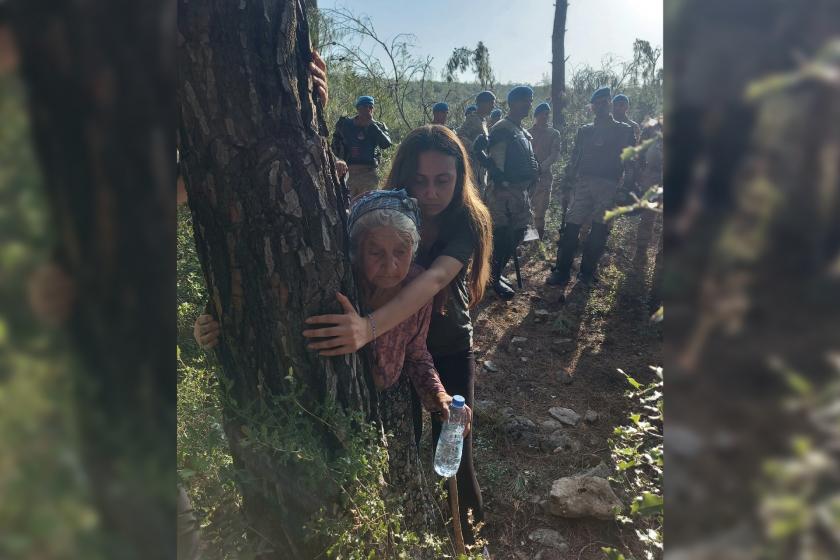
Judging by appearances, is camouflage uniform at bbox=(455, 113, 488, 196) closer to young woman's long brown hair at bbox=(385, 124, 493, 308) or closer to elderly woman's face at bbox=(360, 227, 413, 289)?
young woman's long brown hair at bbox=(385, 124, 493, 308)

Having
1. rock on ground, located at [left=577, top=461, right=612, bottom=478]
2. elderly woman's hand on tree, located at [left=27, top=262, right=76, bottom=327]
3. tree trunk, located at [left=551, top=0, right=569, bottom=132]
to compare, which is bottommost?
rock on ground, located at [left=577, top=461, right=612, bottom=478]

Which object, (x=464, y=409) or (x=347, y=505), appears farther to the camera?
(x=464, y=409)

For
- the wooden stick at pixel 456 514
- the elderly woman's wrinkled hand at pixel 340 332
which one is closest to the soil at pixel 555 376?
the wooden stick at pixel 456 514

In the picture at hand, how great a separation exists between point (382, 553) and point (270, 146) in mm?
1152

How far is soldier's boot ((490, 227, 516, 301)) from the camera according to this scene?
227 inches

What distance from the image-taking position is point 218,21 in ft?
3.86

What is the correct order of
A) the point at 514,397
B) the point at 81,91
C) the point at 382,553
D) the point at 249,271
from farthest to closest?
the point at 514,397 → the point at 382,553 → the point at 249,271 → the point at 81,91

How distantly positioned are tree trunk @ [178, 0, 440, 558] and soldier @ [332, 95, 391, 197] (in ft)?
15.9

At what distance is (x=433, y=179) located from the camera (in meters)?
2.07

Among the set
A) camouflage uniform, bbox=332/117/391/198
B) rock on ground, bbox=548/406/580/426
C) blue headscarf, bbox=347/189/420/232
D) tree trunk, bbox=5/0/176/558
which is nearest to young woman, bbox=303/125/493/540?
blue headscarf, bbox=347/189/420/232

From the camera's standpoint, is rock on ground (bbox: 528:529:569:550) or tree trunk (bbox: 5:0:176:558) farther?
rock on ground (bbox: 528:529:569:550)

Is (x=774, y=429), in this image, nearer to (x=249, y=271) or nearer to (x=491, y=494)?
(x=249, y=271)

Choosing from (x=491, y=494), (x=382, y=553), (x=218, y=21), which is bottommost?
(x=491, y=494)

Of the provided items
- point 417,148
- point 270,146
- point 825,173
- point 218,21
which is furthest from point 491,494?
point 825,173
